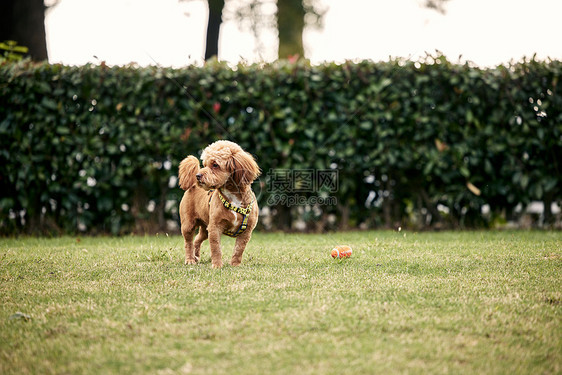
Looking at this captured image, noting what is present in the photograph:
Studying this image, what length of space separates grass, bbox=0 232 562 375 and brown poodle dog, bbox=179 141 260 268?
0.34 m

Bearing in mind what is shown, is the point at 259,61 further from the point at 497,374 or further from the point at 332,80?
the point at 497,374

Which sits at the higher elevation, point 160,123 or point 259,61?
point 259,61

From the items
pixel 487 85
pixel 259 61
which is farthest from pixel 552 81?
pixel 259 61

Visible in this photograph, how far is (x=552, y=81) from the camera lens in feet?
25.7

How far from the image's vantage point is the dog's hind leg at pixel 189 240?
5216 mm

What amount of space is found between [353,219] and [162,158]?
3.20m

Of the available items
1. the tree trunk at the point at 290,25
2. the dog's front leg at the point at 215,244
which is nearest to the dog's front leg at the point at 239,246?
the dog's front leg at the point at 215,244

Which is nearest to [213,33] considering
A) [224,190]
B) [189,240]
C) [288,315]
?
[189,240]

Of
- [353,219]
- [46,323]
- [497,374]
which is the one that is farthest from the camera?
[353,219]

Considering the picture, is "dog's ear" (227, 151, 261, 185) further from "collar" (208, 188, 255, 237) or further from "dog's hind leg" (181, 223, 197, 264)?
"dog's hind leg" (181, 223, 197, 264)

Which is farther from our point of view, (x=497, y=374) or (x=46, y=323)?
(x=46, y=323)

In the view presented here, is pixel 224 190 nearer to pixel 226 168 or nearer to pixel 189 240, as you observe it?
pixel 226 168

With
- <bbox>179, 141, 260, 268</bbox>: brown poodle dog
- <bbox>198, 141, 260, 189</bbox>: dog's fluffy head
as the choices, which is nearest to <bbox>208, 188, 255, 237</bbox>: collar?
<bbox>179, 141, 260, 268</bbox>: brown poodle dog

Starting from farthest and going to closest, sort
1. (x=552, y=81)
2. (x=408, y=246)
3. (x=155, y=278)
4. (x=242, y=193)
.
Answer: (x=552, y=81) < (x=408, y=246) < (x=242, y=193) < (x=155, y=278)
